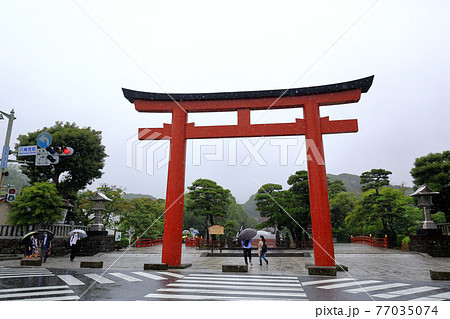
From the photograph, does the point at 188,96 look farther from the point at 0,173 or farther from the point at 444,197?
the point at 444,197

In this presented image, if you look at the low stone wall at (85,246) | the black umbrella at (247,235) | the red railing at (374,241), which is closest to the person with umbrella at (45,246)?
the low stone wall at (85,246)

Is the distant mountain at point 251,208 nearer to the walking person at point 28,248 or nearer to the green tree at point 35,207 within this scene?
the green tree at point 35,207

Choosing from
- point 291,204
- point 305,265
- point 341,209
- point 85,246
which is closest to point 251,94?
point 305,265

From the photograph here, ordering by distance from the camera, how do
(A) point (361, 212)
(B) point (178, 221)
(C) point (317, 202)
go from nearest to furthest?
(C) point (317, 202)
(B) point (178, 221)
(A) point (361, 212)

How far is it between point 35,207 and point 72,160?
31.3ft

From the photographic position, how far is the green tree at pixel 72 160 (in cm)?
2503

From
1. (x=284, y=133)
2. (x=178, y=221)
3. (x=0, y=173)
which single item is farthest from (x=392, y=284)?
(x=0, y=173)

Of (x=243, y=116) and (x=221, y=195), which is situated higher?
(x=243, y=116)

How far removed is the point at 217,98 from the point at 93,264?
8.78 meters

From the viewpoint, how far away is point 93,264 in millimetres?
11328

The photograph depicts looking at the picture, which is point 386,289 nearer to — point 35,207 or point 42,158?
point 42,158

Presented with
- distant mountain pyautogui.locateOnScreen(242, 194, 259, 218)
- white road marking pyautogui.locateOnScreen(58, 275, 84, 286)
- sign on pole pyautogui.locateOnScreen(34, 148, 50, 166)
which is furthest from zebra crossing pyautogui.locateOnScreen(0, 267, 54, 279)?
distant mountain pyautogui.locateOnScreen(242, 194, 259, 218)

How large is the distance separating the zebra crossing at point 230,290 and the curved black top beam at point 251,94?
7396 millimetres

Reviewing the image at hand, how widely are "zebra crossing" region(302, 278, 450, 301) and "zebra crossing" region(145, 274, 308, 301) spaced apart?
92 centimetres
